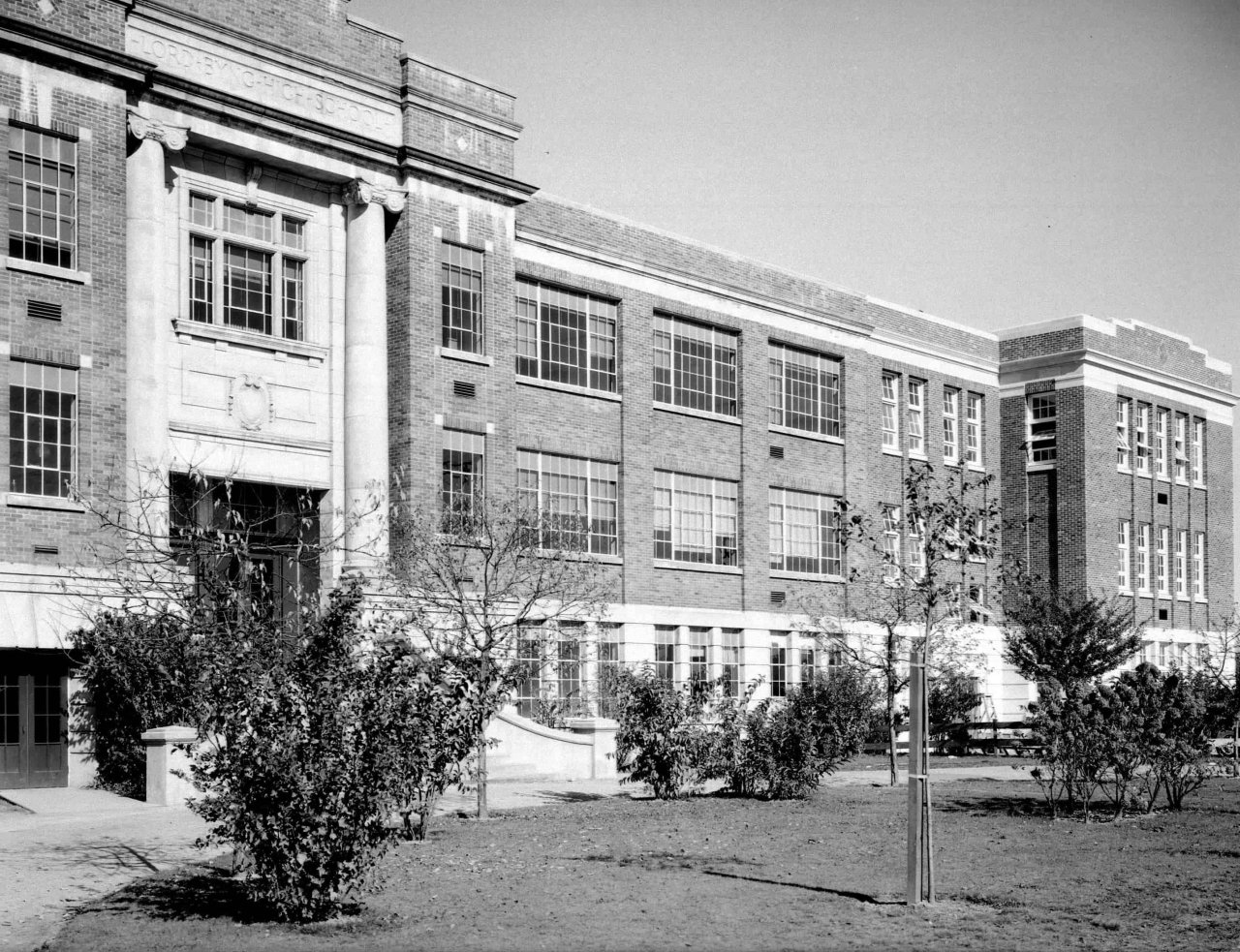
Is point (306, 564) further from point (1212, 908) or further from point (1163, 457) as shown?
point (1163, 457)

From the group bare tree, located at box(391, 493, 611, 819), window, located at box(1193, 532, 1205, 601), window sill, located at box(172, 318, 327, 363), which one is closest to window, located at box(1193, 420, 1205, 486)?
window, located at box(1193, 532, 1205, 601)

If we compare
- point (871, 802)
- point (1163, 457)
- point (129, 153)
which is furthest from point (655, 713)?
point (1163, 457)

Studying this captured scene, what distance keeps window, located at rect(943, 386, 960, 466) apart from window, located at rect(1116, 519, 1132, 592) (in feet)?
25.2

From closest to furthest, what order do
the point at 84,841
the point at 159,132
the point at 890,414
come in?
the point at 84,841
the point at 159,132
the point at 890,414

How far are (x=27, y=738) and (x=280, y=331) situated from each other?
9211 millimetres

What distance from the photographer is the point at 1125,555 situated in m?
52.0

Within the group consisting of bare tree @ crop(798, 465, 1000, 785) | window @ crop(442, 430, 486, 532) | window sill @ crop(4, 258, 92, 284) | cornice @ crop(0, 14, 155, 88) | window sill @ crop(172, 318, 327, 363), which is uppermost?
cornice @ crop(0, 14, 155, 88)

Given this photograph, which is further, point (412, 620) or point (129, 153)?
point (129, 153)

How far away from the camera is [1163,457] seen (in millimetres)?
54281

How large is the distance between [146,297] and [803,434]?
19.9 metres

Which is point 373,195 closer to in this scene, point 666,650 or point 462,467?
point 462,467

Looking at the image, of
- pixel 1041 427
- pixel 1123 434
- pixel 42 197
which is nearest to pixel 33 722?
pixel 42 197

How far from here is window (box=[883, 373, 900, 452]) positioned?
4550 centimetres

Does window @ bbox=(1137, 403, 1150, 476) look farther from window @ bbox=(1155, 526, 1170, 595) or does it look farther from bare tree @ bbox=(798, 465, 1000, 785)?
bare tree @ bbox=(798, 465, 1000, 785)
